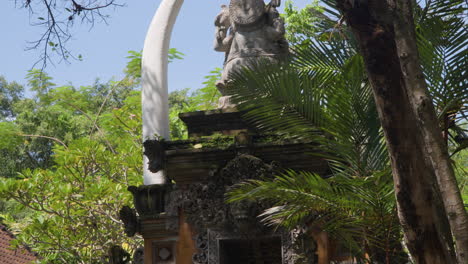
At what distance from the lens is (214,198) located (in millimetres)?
8898

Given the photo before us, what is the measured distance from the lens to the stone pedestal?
862 cm

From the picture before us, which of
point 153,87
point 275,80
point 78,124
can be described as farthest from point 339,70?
point 78,124

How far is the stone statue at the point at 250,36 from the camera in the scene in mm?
9914

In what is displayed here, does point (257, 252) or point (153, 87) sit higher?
point (153, 87)

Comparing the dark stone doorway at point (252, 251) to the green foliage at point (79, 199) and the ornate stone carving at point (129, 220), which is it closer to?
the ornate stone carving at point (129, 220)

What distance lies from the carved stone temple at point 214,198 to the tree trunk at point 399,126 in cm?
349

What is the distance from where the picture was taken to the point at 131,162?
14.5 metres

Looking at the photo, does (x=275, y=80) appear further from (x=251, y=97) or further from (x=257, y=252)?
(x=257, y=252)

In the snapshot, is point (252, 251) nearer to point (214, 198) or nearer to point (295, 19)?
point (214, 198)

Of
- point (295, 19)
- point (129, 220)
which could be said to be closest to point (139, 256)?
point (129, 220)

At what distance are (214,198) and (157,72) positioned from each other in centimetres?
281

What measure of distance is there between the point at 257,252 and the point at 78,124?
14.7 metres

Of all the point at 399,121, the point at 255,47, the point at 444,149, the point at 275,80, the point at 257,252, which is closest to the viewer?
the point at 399,121

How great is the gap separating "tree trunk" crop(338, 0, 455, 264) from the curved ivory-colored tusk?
5776 millimetres
